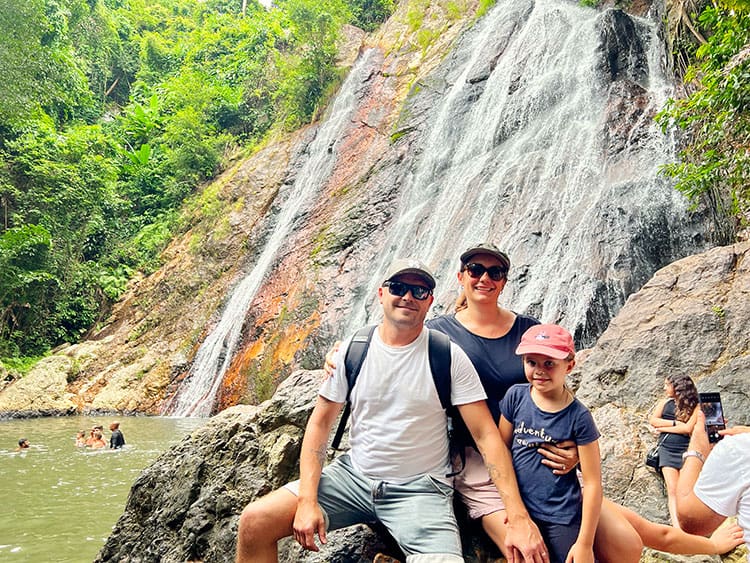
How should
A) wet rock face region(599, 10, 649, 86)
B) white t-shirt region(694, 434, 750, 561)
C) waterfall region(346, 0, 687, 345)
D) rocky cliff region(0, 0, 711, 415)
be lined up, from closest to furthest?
white t-shirt region(694, 434, 750, 561) → waterfall region(346, 0, 687, 345) → rocky cliff region(0, 0, 711, 415) → wet rock face region(599, 10, 649, 86)

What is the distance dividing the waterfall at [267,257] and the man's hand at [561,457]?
15.4 meters

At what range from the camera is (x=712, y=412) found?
3135 mm

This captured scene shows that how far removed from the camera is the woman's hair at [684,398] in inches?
171

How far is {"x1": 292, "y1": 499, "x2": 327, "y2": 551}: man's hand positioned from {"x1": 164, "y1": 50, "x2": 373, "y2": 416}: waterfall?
49.0ft

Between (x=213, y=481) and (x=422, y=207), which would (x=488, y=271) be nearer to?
(x=213, y=481)

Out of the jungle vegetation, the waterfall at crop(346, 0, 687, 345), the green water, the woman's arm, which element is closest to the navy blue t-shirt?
the woman's arm

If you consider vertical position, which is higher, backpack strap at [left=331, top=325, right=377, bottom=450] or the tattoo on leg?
backpack strap at [left=331, top=325, right=377, bottom=450]

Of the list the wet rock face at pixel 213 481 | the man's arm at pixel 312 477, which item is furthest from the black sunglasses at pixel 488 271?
the wet rock face at pixel 213 481

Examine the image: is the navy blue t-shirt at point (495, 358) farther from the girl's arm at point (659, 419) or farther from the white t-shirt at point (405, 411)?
the girl's arm at point (659, 419)

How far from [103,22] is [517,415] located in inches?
1771

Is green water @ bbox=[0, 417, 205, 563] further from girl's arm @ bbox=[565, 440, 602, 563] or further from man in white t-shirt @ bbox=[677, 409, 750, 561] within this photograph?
man in white t-shirt @ bbox=[677, 409, 750, 561]

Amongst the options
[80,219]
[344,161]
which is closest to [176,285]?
[80,219]

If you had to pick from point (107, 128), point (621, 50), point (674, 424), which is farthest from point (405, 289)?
point (107, 128)

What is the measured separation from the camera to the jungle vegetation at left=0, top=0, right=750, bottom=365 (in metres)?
21.6
